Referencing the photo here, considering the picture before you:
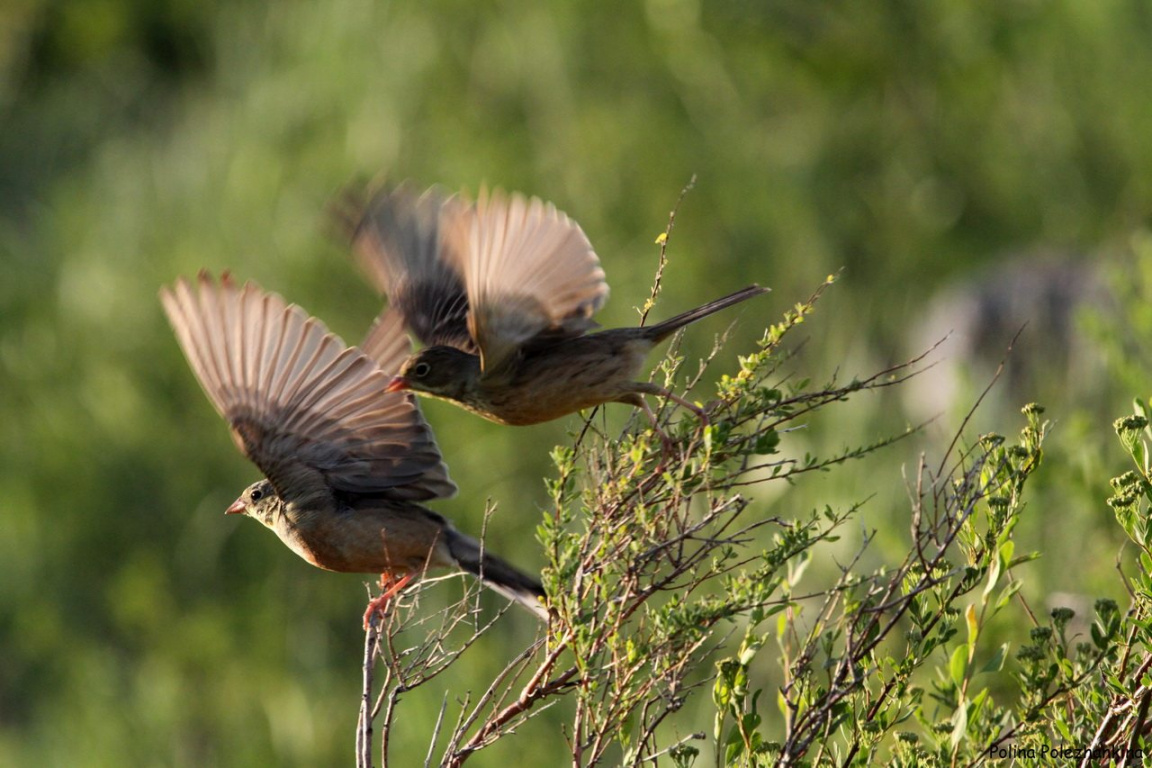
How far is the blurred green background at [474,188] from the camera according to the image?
45.4 ft

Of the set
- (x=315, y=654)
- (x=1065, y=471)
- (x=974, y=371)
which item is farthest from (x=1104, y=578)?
(x=315, y=654)

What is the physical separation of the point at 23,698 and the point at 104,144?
749 cm

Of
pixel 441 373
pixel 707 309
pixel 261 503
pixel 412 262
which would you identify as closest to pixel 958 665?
pixel 707 309

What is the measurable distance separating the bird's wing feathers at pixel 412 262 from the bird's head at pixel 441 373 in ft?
1.96

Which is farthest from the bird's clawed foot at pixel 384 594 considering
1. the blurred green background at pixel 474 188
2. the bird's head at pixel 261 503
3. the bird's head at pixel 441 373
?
the blurred green background at pixel 474 188

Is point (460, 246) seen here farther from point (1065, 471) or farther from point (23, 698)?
point (23, 698)

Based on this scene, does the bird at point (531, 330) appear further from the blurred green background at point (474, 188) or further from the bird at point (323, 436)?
the blurred green background at point (474, 188)

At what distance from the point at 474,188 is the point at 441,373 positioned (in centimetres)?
936

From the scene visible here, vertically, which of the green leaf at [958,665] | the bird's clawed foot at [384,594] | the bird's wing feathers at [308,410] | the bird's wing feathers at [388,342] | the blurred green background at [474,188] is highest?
the blurred green background at [474,188]

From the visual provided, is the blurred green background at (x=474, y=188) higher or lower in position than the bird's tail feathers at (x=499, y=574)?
higher

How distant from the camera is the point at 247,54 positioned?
17469mm

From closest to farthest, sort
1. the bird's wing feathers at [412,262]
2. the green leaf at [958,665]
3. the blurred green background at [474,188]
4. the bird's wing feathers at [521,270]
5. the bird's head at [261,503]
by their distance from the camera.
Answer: the green leaf at [958,665]
the bird's wing feathers at [521,270]
the bird's head at [261,503]
the bird's wing feathers at [412,262]
the blurred green background at [474,188]

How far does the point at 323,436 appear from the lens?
4.84 metres

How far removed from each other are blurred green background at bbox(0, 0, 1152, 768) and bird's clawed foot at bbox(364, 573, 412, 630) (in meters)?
8.05
